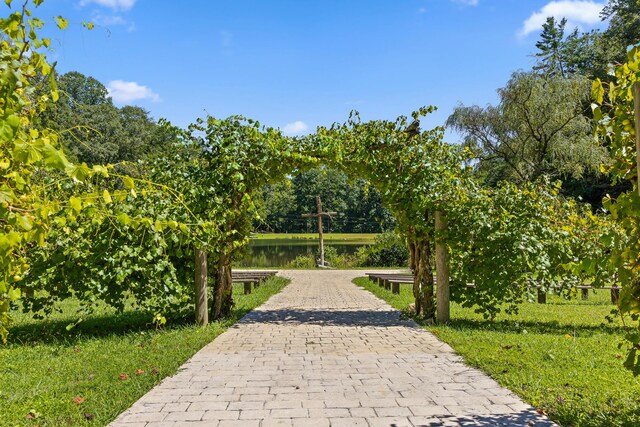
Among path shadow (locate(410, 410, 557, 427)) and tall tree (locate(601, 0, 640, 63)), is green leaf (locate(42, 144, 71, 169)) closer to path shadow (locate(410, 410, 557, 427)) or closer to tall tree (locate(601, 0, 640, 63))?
path shadow (locate(410, 410, 557, 427))

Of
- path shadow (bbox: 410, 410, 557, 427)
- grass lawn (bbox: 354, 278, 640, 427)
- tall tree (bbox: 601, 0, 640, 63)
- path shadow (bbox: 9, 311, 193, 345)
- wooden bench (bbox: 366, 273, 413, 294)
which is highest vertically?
tall tree (bbox: 601, 0, 640, 63)

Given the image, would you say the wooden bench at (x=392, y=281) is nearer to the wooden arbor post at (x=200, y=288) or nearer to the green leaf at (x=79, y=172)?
the wooden arbor post at (x=200, y=288)

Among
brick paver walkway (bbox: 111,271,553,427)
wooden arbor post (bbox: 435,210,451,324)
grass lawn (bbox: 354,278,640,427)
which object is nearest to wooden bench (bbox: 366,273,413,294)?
grass lawn (bbox: 354,278,640,427)

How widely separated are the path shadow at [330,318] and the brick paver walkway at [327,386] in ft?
2.22

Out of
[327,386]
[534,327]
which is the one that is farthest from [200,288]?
[534,327]

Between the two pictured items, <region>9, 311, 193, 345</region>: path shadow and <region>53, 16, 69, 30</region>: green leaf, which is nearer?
<region>53, 16, 69, 30</region>: green leaf

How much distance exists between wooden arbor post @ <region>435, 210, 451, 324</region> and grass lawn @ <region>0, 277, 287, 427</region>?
11.8 feet

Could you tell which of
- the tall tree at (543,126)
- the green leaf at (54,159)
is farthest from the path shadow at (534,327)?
the tall tree at (543,126)

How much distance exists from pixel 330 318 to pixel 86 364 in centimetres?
480

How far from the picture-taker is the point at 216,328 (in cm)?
807

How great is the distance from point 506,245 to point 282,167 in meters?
3.92

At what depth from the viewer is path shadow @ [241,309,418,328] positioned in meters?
8.95

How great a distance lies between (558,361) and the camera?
577cm

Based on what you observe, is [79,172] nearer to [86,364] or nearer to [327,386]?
[327,386]
